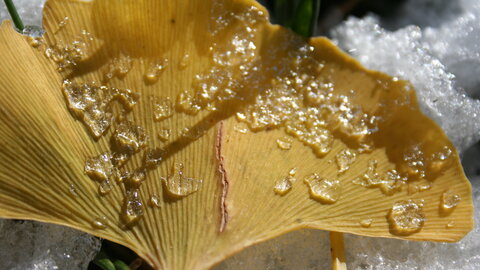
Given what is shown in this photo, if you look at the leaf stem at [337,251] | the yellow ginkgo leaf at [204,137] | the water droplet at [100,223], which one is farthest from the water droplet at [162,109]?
the leaf stem at [337,251]

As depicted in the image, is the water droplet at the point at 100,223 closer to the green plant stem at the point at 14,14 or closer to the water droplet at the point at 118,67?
the water droplet at the point at 118,67

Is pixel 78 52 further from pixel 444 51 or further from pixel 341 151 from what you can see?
pixel 444 51

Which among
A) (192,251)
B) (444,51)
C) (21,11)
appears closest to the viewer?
(192,251)

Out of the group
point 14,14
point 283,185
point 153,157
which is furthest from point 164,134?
point 14,14

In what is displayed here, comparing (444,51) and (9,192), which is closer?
(9,192)

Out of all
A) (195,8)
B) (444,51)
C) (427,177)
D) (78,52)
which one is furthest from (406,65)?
(78,52)

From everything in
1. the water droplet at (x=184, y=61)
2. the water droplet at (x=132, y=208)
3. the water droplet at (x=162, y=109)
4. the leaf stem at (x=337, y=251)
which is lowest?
the leaf stem at (x=337, y=251)

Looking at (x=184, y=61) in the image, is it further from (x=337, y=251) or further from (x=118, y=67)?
(x=337, y=251)
